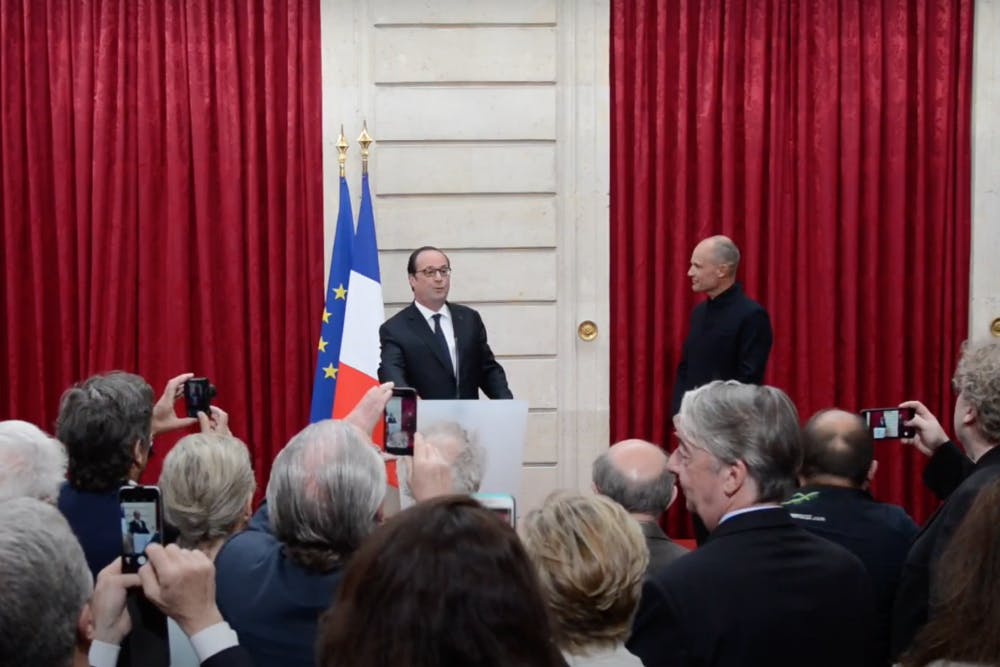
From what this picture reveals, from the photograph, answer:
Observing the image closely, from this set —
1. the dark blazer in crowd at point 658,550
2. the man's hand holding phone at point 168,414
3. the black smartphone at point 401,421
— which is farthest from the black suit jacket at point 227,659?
the man's hand holding phone at point 168,414

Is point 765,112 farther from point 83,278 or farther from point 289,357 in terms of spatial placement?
point 83,278

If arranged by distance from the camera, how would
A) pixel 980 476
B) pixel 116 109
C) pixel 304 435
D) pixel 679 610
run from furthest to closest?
pixel 116 109, pixel 980 476, pixel 304 435, pixel 679 610

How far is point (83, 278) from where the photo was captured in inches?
258

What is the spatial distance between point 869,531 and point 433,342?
9.58 feet

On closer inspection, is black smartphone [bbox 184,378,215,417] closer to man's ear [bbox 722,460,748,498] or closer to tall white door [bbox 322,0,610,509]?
man's ear [bbox 722,460,748,498]

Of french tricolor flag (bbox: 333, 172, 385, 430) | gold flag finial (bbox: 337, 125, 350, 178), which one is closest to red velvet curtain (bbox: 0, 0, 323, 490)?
gold flag finial (bbox: 337, 125, 350, 178)

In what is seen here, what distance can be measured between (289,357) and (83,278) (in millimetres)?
1164

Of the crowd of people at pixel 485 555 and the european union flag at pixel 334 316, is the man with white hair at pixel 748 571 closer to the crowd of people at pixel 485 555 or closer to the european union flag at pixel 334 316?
the crowd of people at pixel 485 555

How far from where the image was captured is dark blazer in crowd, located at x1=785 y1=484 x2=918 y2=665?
10.0ft

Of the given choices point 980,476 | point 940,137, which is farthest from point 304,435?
point 940,137

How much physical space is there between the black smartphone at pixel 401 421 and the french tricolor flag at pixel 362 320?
108 inches

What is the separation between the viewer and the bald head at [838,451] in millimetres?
3186

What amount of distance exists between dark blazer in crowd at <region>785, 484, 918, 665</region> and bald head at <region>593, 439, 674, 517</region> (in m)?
0.36

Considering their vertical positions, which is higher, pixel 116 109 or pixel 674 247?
pixel 116 109
